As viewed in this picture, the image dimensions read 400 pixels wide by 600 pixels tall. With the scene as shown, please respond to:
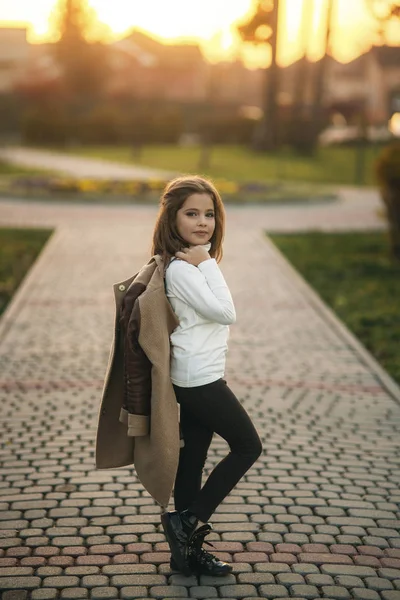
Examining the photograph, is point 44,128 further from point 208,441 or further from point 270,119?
point 208,441

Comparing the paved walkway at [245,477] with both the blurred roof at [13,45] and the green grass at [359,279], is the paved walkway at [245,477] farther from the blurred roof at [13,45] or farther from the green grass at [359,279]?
the blurred roof at [13,45]

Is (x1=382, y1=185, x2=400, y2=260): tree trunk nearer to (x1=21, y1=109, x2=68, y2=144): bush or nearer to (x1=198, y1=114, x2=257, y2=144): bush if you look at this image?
(x1=198, y1=114, x2=257, y2=144): bush

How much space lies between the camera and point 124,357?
3.81m

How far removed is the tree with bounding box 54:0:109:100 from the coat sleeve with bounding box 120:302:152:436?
6015 centimetres

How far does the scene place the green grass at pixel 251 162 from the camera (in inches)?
1227

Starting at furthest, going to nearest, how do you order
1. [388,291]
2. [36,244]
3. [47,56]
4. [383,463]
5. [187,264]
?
[47,56]
[36,244]
[388,291]
[383,463]
[187,264]

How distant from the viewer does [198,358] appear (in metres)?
3.77

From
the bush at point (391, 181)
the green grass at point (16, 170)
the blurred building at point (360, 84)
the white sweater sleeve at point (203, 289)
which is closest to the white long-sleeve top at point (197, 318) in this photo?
the white sweater sleeve at point (203, 289)

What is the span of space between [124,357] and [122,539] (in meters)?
1.05

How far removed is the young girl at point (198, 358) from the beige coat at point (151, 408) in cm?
7

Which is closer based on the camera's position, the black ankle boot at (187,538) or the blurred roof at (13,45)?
the black ankle boot at (187,538)

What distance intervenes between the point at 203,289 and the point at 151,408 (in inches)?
20.2

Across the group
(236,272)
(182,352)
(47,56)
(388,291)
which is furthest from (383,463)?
(47,56)

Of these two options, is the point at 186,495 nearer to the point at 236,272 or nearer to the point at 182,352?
the point at 182,352
